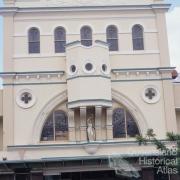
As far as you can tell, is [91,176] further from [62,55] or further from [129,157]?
[62,55]

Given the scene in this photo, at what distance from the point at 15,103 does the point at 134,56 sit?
7.63 metres

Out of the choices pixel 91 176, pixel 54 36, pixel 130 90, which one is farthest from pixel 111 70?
pixel 91 176

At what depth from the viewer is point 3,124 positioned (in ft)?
101

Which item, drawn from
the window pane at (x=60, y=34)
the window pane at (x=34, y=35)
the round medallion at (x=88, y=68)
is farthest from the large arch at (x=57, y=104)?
the window pane at (x=34, y=35)

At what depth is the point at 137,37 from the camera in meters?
32.8

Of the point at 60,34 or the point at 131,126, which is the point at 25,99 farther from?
the point at 131,126

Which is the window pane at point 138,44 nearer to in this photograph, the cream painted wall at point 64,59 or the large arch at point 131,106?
the cream painted wall at point 64,59

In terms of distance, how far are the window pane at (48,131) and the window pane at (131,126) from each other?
4.47 m

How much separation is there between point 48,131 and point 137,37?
7.92 metres

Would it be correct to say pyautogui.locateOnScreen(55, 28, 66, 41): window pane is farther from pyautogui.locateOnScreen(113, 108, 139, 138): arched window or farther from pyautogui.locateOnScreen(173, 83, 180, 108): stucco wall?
pyautogui.locateOnScreen(173, 83, 180, 108): stucco wall

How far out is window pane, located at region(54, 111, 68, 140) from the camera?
3103 centimetres

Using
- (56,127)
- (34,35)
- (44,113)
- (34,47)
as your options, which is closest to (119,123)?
(56,127)

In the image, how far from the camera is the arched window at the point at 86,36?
32.3 meters

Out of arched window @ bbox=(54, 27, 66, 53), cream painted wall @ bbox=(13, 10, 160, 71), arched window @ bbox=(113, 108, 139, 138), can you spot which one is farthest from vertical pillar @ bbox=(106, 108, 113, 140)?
arched window @ bbox=(54, 27, 66, 53)
